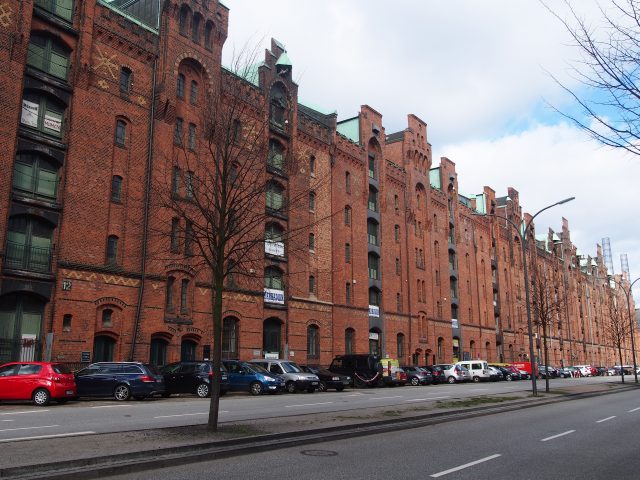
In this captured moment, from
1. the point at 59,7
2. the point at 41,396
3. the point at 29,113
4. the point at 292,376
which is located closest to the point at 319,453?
the point at 41,396

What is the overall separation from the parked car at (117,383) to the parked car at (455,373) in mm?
28846

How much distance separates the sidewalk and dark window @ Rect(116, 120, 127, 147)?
1891cm

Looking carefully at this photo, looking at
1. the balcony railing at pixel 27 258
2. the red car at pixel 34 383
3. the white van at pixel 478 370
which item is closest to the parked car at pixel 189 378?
the red car at pixel 34 383

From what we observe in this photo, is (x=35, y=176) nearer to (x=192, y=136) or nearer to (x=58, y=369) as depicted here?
(x=192, y=136)

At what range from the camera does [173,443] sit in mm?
10188

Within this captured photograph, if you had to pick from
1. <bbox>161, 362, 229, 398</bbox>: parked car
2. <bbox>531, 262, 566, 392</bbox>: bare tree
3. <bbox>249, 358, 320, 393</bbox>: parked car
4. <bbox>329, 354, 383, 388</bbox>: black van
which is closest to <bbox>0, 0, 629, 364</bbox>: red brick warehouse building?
<bbox>161, 362, 229, 398</bbox>: parked car

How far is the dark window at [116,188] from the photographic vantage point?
28156 millimetres

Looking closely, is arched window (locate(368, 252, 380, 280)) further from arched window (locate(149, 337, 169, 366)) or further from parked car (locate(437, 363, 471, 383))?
arched window (locate(149, 337, 169, 366))

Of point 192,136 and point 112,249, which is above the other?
point 192,136

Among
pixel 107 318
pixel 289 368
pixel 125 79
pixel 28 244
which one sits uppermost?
pixel 125 79

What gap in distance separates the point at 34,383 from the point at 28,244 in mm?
7505

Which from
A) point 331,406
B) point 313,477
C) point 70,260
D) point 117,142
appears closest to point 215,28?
point 117,142

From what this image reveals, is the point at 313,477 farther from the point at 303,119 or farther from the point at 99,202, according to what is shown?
the point at 303,119

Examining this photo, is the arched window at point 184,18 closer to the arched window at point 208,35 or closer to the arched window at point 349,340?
the arched window at point 208,35
